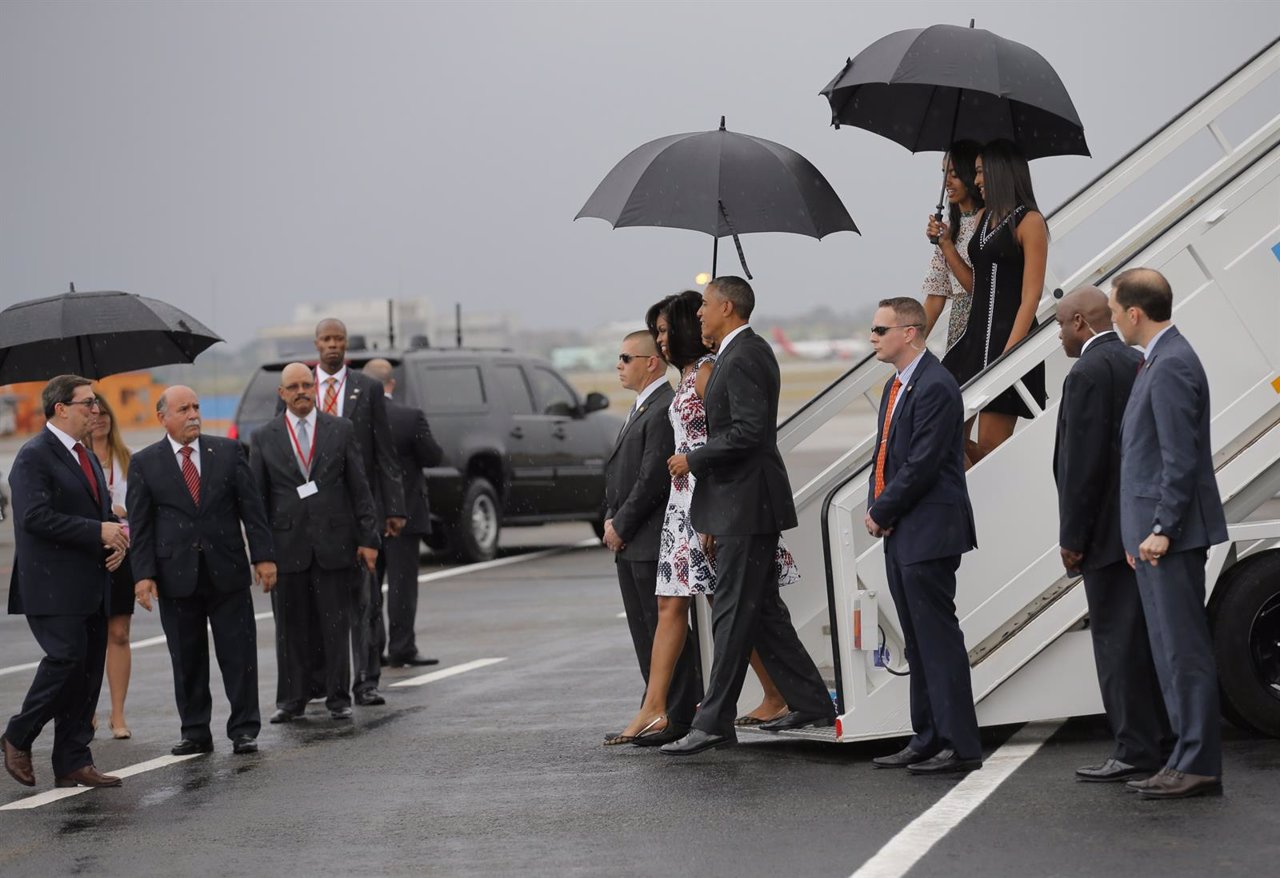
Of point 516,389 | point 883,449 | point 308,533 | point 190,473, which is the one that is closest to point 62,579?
point 190,473

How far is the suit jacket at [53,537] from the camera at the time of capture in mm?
8273

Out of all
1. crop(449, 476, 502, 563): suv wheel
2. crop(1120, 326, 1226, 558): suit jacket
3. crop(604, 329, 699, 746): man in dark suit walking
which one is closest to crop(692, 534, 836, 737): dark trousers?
crop(604, 329, 699, 746): man in dark suit walking

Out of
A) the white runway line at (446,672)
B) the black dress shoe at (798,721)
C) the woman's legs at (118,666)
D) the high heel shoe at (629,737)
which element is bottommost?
the white runway line at (446,672)

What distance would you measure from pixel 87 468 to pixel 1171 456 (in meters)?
4.65

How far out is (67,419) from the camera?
332 inches

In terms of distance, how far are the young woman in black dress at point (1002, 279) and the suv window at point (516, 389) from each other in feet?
37.7

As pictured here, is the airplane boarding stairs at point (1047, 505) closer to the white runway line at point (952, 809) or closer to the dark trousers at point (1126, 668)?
the white runway line at point (952, 809)

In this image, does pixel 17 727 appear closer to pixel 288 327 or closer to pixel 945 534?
pixel 945 534

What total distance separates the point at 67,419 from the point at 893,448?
3.57m

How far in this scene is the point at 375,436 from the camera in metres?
11.1

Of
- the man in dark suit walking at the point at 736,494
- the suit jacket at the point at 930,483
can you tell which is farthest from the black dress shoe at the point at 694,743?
the suit jacket at the point at 930,483

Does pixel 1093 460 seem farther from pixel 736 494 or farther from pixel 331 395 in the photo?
pixel 331 395

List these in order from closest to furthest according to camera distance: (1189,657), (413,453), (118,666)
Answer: (1189,657) < (118,666) < (413,453)

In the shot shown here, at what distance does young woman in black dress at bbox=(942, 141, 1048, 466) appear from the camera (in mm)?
8188
